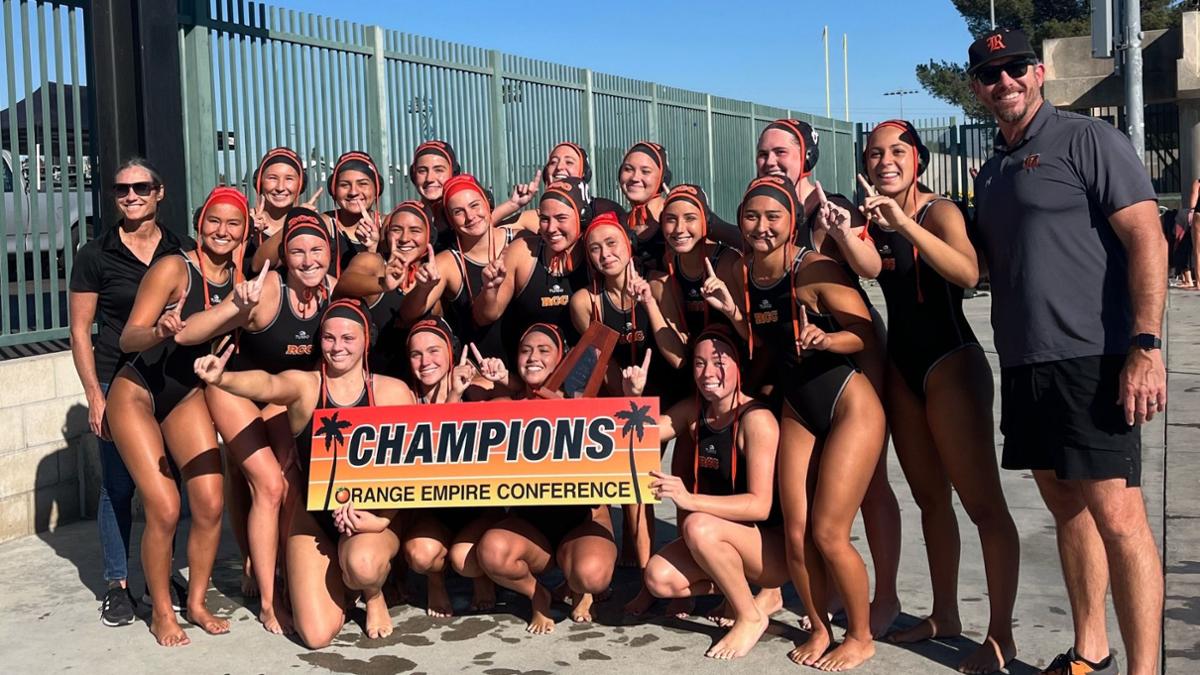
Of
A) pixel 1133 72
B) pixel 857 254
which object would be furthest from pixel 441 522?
pixel 1133 72

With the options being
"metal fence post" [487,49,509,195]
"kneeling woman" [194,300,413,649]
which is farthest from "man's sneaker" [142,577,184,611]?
"metal fence post" [487,49,509,195]

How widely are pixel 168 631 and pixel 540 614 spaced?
60.1 inches

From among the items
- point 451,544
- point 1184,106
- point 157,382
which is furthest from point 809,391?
point 1184,106

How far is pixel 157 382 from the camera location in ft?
18.0

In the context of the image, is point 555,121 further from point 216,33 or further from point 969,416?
point 969,416

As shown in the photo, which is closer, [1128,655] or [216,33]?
[1128,655]

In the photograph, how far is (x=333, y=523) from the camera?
5.59 metres

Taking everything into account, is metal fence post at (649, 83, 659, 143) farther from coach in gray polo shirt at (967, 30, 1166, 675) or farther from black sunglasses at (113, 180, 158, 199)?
coach in gray polo shirt at (967, 30, 1166, 675)

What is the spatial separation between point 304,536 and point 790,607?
82.4 inches

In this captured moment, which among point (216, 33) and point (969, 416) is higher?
point (216, 33)

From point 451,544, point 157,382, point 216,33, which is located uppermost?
point 216,33

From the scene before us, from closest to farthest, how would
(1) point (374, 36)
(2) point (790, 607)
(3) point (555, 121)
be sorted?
(2) point (790, 607), (1) point (374, 36), (3) point (555, 121)

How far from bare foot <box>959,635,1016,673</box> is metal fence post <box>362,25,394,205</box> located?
605 centimetres

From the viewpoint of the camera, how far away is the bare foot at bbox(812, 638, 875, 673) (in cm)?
487
